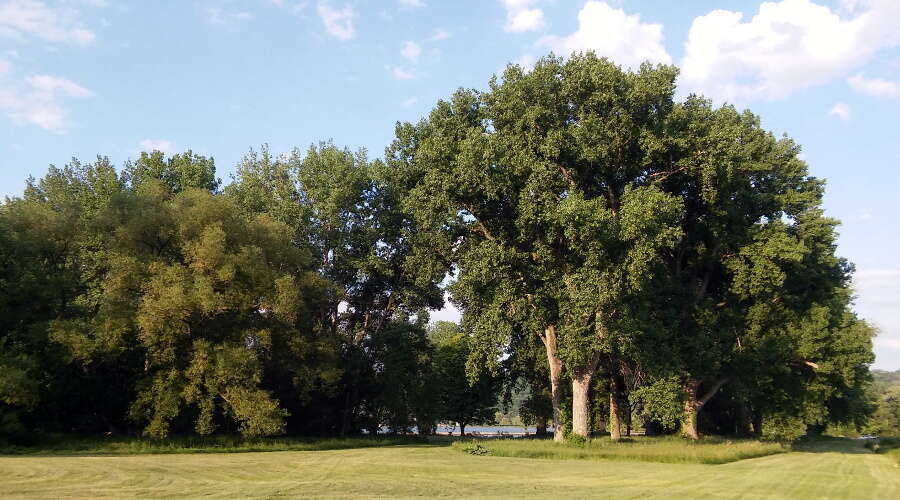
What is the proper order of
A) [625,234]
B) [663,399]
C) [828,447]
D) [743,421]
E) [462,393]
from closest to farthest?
[625,234] → [663,399] → [828,447] → [743,421] → [462,393]

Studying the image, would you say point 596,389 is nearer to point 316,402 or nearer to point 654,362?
point 654,362

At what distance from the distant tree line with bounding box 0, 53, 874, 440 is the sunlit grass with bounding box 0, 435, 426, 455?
3.65 ft

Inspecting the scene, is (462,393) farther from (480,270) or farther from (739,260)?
(480,270)

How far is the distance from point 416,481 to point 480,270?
62.2 ft

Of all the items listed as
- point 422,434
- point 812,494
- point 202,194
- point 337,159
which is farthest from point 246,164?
point 812,494

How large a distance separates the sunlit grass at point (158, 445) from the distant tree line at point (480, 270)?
1.11 m

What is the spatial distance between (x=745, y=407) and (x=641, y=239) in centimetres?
3805

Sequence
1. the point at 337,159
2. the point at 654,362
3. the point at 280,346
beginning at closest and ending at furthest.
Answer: the point at 654,362
the point at 280,346
the point at 337,159

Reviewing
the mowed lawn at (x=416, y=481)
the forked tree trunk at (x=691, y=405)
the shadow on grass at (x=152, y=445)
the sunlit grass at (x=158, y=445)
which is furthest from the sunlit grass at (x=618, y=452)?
the shadow on grass at (x=152, y=445)

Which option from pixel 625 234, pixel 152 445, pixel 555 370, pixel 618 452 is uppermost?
pixel 625 234

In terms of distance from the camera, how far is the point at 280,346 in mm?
42281

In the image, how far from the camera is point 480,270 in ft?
121

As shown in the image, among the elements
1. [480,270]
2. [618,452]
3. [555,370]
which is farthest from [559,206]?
[618,452]

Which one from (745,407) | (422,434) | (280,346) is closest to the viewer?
(280,346)
